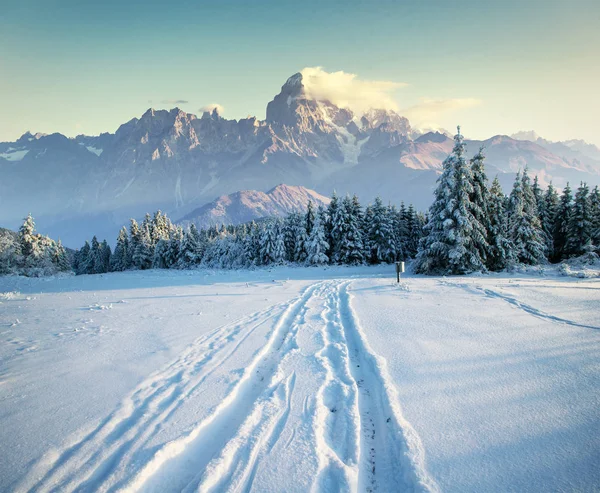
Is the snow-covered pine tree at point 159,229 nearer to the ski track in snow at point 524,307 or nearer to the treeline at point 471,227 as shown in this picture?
the treeline at point 471,227

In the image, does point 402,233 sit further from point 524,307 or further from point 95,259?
point 95,259

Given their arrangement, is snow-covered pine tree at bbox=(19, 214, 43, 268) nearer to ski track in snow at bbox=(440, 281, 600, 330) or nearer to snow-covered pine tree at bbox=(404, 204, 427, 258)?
ski track in snow at bbox=(440, 281, 600, 330)

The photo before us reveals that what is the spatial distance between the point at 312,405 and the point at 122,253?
70.1 metres

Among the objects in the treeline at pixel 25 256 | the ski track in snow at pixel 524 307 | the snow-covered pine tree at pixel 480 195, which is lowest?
the ski track in snow at pixel 524 307

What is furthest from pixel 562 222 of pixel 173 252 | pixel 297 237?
pixel 173 252

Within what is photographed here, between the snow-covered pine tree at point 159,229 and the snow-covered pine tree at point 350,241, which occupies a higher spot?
the snow-covered pine tree at point 159,229

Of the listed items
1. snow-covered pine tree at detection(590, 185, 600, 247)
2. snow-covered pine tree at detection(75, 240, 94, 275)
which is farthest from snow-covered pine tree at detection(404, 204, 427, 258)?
snow-covered pine tree at detection(75, 240, 94, 275)

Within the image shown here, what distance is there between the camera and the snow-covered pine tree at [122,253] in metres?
60.3

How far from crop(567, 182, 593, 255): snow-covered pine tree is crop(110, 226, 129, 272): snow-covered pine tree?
237 feet

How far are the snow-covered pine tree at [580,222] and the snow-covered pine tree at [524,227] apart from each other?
646cm

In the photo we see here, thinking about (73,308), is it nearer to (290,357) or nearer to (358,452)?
(290,357)

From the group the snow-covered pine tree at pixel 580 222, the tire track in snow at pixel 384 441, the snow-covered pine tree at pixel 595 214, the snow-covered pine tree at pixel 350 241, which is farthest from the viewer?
the snow-covered pine tree at pixel 350 241

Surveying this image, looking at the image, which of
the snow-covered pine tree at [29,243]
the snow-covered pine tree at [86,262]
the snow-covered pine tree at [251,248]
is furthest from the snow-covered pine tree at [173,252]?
the snow-covered pine tree at [86,262]

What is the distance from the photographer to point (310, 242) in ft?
125
